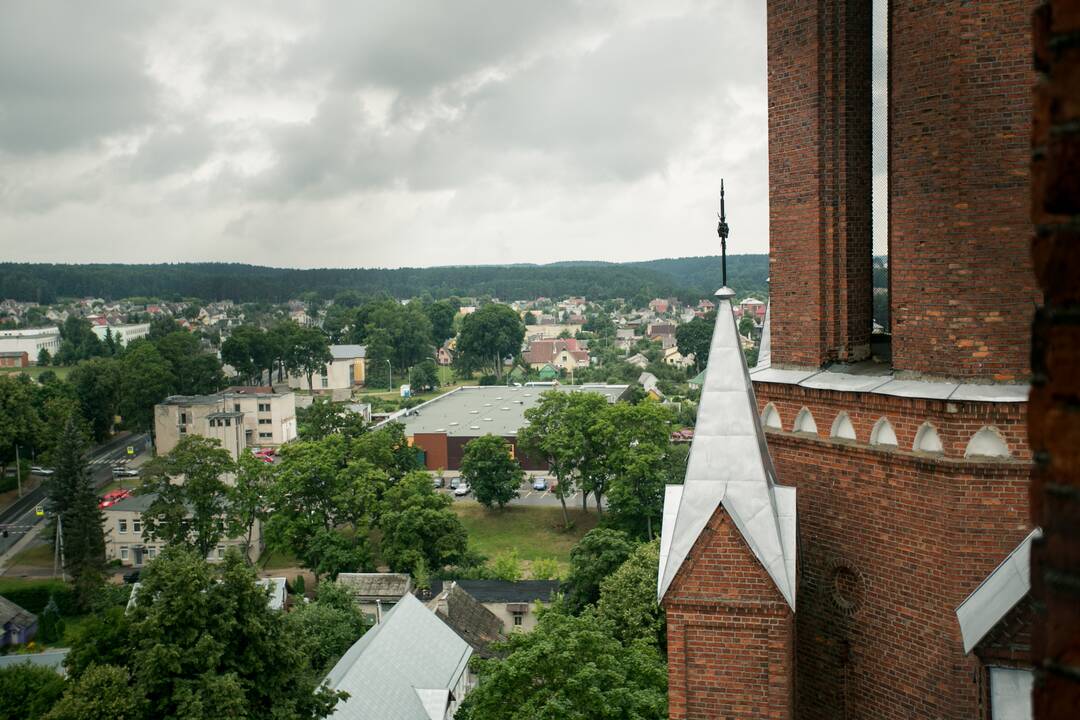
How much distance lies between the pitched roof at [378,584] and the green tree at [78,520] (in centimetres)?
1250

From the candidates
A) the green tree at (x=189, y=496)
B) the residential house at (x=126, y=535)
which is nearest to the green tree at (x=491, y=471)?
the residential house at (x=126, y=535)

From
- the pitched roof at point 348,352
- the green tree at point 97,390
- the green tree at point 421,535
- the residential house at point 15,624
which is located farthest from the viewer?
the pitched roof at point 348,352

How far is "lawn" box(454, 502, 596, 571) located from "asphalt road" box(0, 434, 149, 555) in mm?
20601

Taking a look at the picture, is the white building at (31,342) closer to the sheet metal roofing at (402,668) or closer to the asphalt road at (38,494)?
the asphalt road at (38,494)

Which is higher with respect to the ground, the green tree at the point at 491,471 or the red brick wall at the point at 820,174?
the red brick wall at the point at 820,174

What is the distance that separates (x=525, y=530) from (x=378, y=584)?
13745 millimetres

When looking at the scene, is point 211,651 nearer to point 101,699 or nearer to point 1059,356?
point 101,699

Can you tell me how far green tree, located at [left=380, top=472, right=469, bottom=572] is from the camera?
41.5 m

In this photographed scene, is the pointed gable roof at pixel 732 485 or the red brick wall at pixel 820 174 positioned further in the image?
the red brick wall at pixel 820 174

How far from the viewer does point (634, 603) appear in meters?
30.1

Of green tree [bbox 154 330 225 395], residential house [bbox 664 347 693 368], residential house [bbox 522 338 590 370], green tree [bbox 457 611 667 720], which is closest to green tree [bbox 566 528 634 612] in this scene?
green tree [bbox 457 611 667 720]

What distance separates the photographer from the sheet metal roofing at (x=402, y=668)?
85.7ft

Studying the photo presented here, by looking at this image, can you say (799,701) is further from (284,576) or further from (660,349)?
(660,349)

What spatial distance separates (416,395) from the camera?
110 meters
